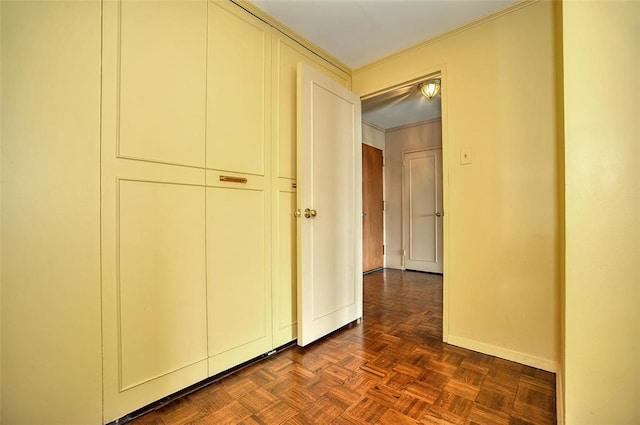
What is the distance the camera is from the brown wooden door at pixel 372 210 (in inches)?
177

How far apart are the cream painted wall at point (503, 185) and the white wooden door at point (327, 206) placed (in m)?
0.77

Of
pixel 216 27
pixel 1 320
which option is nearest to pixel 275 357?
pixel 1 320

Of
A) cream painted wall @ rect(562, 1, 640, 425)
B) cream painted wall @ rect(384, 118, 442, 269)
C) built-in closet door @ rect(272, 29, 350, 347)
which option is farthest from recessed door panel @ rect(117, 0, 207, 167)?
cream painted wall @ rect(384, 118, 442, 269)

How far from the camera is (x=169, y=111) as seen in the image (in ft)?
4.77

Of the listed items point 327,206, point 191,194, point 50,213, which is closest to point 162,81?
point 191,194

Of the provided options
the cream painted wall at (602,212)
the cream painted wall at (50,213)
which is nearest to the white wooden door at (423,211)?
the cream painted wall at (602,212)

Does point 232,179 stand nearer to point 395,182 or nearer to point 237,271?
point 237,271

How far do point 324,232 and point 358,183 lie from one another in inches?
26.4

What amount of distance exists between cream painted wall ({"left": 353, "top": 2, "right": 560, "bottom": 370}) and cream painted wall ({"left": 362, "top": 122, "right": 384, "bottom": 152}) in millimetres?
2302

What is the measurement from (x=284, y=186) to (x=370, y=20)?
1.35 meters

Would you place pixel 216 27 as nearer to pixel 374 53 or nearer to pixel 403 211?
pixel 374 53

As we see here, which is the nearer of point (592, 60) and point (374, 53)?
point (592, 60)

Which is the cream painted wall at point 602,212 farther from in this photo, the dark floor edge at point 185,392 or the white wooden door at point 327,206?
the dark floor edge at point 185,392

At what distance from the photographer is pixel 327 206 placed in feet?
7.26
